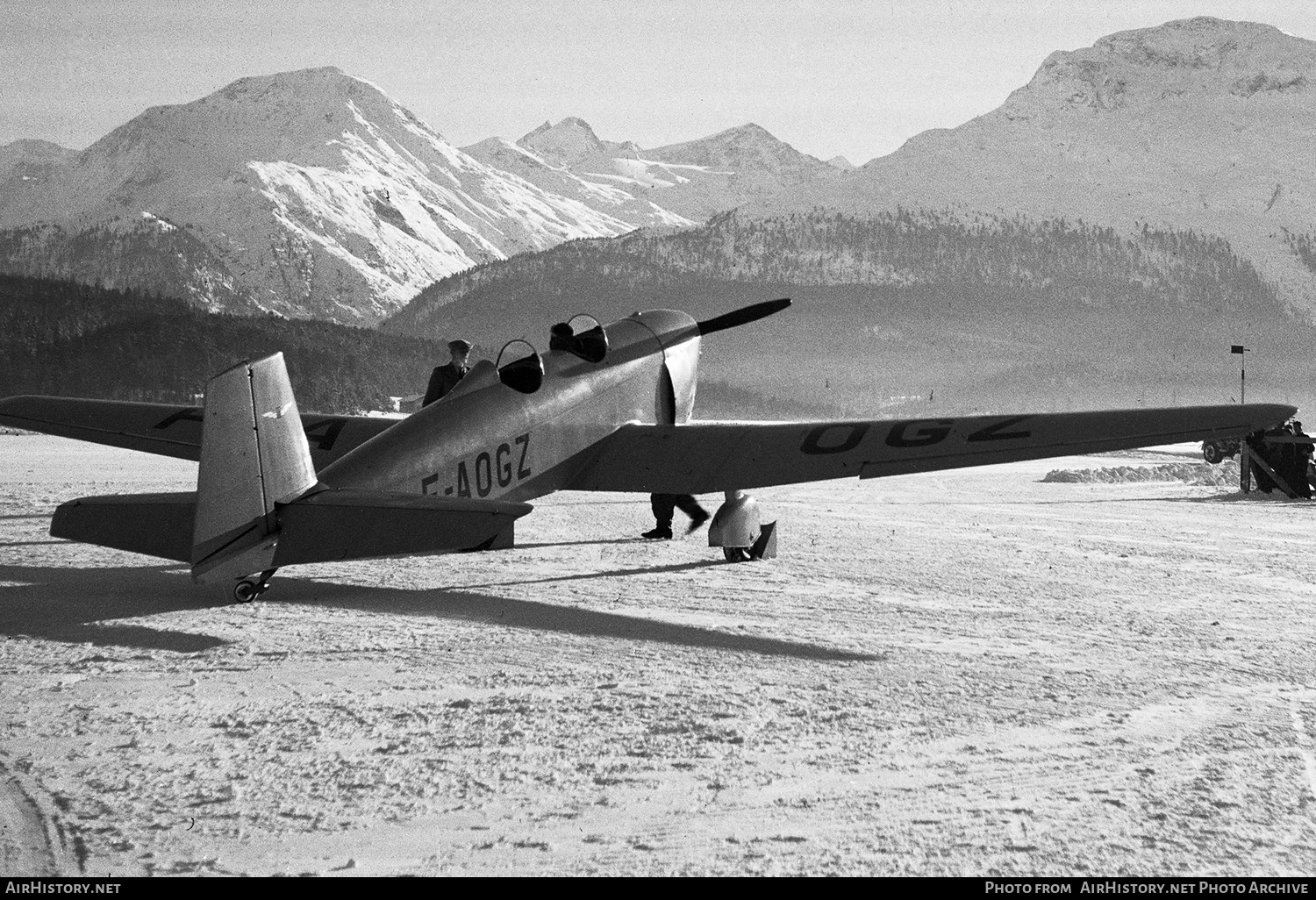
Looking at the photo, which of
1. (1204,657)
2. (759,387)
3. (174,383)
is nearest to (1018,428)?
(1204,657)

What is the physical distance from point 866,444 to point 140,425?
780cm

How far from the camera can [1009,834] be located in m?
4.30

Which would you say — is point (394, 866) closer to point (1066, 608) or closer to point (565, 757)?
point (565, 757)

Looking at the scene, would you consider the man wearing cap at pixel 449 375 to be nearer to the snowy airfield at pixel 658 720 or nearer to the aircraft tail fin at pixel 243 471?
the snowy airfield at pixel 658 720

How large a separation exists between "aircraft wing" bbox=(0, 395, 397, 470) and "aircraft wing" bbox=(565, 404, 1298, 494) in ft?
9.73

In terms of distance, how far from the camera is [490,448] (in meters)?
10.5

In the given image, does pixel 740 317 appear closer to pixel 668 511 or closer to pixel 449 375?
pixel 668 511

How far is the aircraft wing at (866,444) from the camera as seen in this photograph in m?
9.68

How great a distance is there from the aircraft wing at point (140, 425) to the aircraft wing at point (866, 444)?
2.97 meters

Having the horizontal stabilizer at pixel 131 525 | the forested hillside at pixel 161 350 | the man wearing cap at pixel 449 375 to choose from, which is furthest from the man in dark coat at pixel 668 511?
the forested hillside at pixel 161 350

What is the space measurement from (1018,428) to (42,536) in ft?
33.4

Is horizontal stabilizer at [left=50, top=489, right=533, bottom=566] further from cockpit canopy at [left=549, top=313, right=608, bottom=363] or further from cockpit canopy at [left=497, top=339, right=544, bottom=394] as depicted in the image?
cockpit canopy at [left=549, top=313, right=608, bottom=363]

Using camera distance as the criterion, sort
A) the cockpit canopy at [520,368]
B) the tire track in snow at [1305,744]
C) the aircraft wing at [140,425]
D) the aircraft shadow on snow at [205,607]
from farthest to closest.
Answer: the aircraft wing at [140,425] < the cockpit canopy at [520,368] < the aircraft shadow on snow at [205,607] < the tire track in snow at [1305,744]

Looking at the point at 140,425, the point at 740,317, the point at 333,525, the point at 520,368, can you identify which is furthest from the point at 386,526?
the point at 740,317
